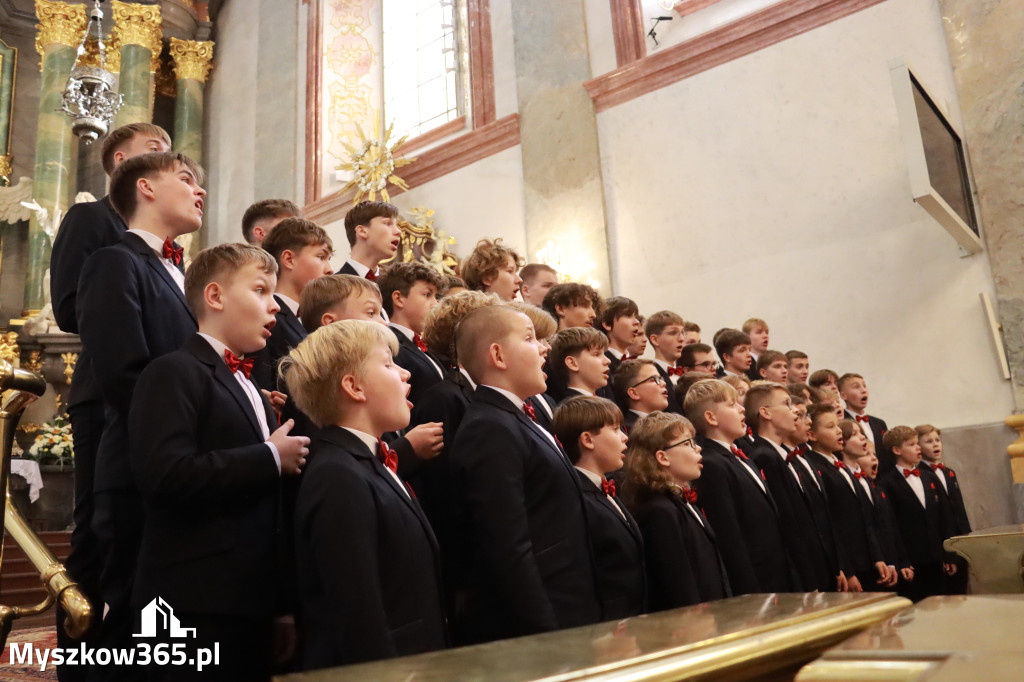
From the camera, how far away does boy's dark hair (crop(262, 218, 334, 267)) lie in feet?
10.1

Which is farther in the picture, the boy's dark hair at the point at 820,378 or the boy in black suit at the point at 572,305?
the boy's dark hair at the point at 820,378

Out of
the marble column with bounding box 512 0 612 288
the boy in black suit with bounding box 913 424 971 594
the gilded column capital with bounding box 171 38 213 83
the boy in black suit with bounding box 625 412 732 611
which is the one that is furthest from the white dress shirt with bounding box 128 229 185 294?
the gilded column capital with bounding box 171 38 213 83

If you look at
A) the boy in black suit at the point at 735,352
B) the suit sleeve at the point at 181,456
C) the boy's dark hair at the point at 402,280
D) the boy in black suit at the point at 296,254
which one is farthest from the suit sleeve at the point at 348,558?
the boy in black suit at the point at 735,352

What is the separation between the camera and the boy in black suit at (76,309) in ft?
7.78

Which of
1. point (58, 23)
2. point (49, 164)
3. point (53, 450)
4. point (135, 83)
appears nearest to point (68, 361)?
point (53, 450)

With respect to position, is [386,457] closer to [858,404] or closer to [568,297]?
[568,297]

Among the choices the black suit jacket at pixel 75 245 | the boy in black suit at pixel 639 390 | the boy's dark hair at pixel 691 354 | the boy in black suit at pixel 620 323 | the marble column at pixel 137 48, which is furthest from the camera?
the marble column at pixel 137 48

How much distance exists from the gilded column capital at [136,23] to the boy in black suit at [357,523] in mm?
11869

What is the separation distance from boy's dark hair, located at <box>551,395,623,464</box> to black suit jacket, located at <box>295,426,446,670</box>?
907 millimetres

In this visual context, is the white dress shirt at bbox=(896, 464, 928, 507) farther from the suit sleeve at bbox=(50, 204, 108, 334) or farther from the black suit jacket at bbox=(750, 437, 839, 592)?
the suit sleeve at bbox=(50, 204, 108, 334)

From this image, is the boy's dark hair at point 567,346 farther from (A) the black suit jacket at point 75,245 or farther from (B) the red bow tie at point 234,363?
(A) the black suit jacket at point 75,245

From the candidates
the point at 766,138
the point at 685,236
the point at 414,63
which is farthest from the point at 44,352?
the point at 766,138

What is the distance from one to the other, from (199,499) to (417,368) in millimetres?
1211

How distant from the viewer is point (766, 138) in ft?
24.2
